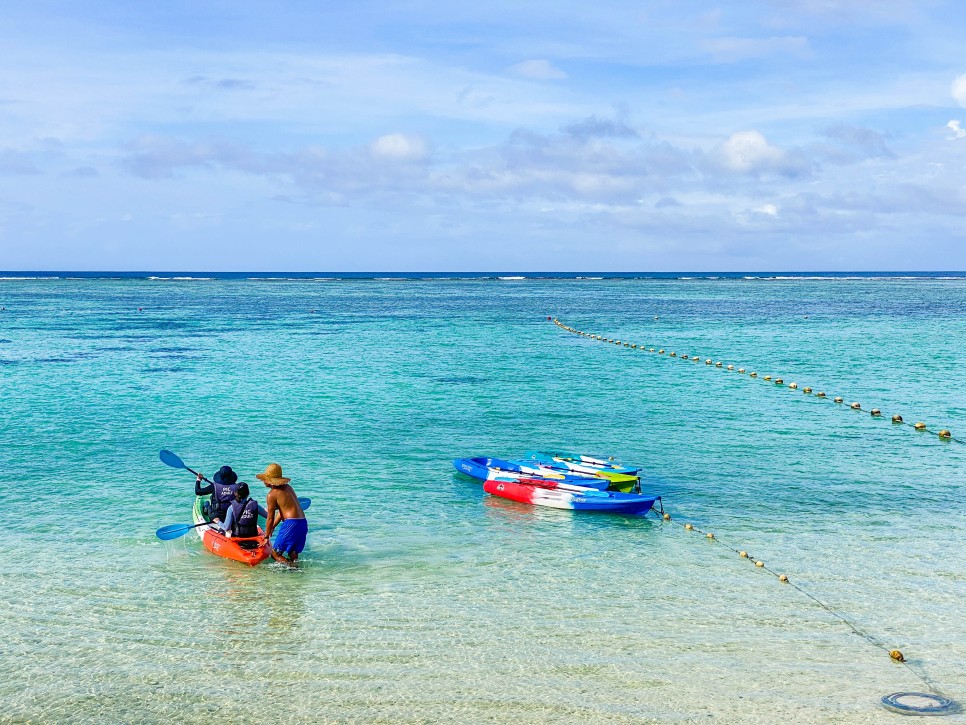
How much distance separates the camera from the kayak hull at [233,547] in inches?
614

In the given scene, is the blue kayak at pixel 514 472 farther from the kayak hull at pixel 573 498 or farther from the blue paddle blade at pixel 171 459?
the blue paddle blade at pixel 171 459

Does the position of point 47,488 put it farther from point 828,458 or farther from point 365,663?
point 828,458

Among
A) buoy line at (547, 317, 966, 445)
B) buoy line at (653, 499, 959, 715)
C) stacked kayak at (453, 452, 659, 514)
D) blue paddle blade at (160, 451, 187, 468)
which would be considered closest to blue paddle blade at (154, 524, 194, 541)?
blue paddle blade at (160, 451, 187, 468)

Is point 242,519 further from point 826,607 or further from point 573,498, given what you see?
point 826,607

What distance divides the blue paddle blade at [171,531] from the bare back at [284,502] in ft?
6.40

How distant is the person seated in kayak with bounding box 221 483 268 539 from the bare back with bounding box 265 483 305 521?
0.63 meters

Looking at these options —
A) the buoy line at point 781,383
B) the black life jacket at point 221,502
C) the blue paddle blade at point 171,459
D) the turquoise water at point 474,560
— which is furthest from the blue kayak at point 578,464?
the buoy line at point 781,383

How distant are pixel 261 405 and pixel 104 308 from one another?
6710 centimetres

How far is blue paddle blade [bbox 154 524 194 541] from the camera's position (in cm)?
1634

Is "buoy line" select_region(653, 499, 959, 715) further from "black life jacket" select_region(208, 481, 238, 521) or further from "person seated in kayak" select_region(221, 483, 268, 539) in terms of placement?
"black life jacket" select_region(208, 481, 238, 521)

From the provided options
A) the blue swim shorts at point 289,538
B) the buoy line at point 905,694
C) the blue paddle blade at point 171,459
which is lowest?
the buoy line at point 905,694

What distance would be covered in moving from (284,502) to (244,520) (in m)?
0.96

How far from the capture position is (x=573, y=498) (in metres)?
19.5

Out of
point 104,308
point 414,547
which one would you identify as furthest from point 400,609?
point 104,308
